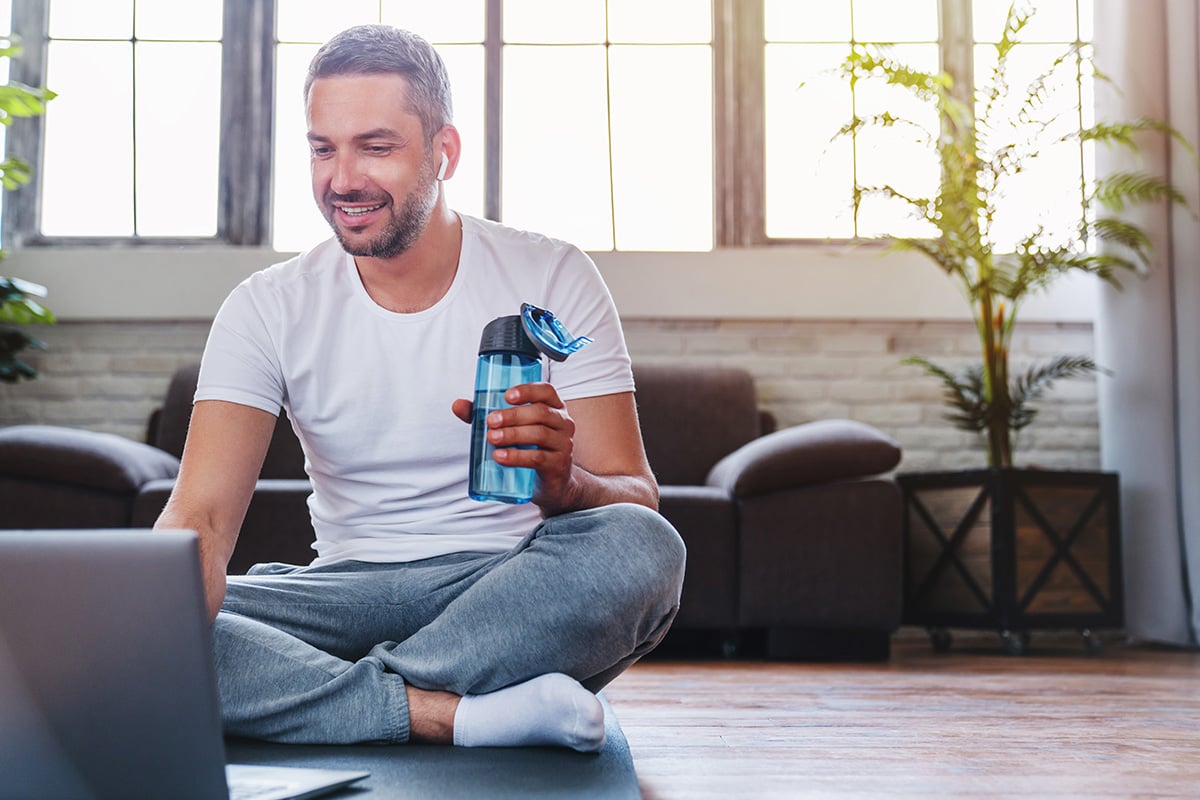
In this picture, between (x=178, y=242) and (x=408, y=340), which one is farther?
(x=178, y=242)

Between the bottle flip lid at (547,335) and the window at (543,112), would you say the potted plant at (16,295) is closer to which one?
the window at (543,112)

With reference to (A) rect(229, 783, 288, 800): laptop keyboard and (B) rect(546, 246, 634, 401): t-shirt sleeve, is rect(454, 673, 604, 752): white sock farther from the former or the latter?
(B) rect(546, 246, 634, 401): t-shirt sleeve

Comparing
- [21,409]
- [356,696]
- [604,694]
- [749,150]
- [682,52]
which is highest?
[682,52]

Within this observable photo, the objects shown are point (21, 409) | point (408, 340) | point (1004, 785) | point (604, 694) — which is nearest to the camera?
point (1004, 785)

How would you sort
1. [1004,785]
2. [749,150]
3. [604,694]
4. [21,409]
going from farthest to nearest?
[749,150] → [21,409] → [604,694] → [1004,785]

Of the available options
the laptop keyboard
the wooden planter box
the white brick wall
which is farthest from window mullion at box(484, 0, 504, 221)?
the laptop keyboard

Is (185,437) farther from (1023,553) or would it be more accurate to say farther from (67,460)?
(1023,553)

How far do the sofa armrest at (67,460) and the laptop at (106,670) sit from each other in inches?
80.6

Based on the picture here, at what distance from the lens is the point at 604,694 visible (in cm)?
235

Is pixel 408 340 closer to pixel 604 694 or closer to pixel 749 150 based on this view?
pixel 604 694

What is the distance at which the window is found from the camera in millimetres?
3982

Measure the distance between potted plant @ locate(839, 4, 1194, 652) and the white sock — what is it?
6.89 feet

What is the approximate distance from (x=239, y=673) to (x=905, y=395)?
2796 millimetres

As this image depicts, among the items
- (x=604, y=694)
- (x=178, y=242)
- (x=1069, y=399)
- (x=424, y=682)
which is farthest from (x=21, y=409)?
(x=1069, y=399)
